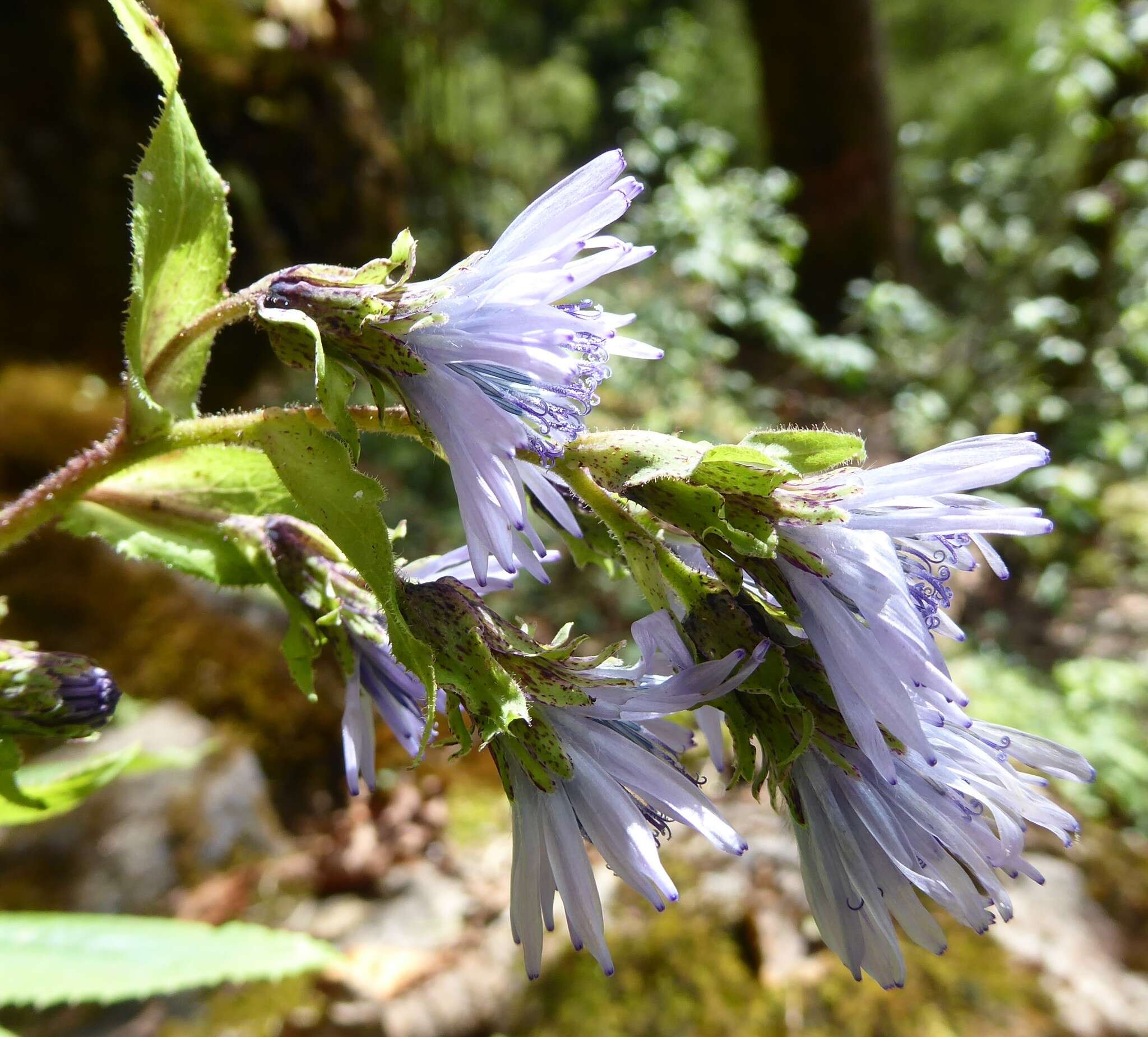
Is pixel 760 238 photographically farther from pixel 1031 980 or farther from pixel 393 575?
pixel 393 575

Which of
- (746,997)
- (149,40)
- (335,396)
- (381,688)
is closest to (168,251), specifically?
(149,40)

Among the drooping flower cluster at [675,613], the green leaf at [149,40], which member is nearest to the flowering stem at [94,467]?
the drooping flower cluster at [675,613]

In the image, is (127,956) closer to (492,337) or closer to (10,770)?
(10,770)

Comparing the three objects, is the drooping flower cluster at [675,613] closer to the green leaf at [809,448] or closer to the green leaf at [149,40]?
the green leaf at [809,448]

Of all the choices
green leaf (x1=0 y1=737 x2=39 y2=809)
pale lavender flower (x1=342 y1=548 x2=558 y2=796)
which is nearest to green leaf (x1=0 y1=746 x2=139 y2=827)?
green leaf (x1=0 y1=737 x2=39 y2=809)

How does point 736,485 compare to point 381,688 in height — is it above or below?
above

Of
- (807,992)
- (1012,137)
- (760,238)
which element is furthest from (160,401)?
(1012,137)
